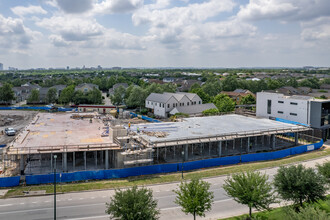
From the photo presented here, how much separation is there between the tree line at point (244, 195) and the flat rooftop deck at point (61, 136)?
17031mm

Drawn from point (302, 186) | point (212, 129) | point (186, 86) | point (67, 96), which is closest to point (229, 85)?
point (186, 86)

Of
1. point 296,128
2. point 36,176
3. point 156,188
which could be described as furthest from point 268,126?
point 36,176

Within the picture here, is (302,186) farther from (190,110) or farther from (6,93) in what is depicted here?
(6,93)

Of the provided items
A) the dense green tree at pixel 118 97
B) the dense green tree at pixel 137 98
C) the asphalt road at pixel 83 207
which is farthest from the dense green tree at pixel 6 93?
the asphalt road at pixel 83 207

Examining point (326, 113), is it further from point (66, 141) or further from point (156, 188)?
point (66, 141)

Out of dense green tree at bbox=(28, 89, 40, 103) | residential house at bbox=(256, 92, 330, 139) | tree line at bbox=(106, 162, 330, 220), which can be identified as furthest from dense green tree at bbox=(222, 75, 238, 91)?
tree line at bbox=(106, 162, 330, 220)

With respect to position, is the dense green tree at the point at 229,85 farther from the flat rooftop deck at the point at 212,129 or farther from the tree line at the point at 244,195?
the tree line at the point at 244,195

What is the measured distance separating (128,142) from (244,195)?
68.3 ft

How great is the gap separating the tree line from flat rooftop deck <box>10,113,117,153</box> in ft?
55.9

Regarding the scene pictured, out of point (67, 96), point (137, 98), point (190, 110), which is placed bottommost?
point (190, 110)

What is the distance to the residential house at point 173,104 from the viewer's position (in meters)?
74.8

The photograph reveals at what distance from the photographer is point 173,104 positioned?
256 ft

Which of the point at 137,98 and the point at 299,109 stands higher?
the point at 299,109

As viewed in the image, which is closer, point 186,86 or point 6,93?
point 6,93
